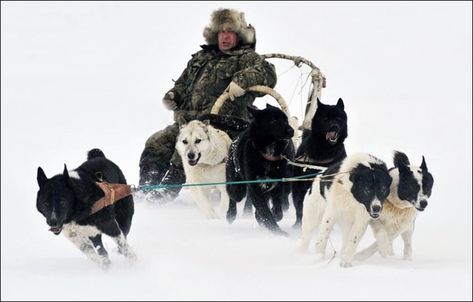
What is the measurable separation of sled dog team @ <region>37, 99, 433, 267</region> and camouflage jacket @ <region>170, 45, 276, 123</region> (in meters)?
0.77

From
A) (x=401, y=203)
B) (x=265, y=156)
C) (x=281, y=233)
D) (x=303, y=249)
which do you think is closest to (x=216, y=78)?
(x=265, y=156)

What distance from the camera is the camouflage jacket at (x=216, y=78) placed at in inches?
295

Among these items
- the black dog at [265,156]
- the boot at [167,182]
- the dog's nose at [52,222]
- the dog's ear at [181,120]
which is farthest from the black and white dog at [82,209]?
the dog's ear at [181,120]

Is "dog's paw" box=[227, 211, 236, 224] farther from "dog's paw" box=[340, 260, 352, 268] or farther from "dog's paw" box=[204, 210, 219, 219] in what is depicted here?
"dog's paw" box=[340, 260, 352, 268]

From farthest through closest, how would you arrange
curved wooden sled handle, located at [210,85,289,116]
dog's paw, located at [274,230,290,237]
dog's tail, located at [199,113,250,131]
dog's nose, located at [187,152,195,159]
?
dog's tail, located at [199,113,250,131] → curved wooden sled handle, located at [210,85,289,116] → dog's nose, located at [187,152,195,159] → dog's paw, located at [274,230,290,237]

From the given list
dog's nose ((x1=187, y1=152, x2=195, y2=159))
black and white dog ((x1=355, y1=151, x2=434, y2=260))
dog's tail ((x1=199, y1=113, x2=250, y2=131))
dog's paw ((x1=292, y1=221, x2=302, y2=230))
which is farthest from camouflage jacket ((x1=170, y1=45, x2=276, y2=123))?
black and white dog ((x1=355, y1=151, x2=434, y2=260))

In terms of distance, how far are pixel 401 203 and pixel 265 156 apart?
1.63 metres

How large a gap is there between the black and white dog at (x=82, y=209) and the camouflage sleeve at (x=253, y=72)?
7.78ft

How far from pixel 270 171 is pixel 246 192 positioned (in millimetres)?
554

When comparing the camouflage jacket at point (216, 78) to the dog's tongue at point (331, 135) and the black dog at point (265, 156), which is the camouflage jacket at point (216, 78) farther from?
the dog's tongue at point (331, 135)

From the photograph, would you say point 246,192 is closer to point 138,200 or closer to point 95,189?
point 138,200

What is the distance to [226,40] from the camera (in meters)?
7.85

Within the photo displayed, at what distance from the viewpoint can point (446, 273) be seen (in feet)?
15.0

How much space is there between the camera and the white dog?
22.8 ft
